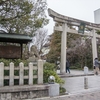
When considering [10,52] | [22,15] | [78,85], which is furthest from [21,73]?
[22,15]

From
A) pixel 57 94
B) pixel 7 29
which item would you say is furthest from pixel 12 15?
pixel 57 94

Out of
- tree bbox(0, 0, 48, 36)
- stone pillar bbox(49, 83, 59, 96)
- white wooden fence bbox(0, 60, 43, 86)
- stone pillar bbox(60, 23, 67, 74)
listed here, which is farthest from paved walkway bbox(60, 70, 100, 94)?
tree bbox(0, 0, 48, 36)

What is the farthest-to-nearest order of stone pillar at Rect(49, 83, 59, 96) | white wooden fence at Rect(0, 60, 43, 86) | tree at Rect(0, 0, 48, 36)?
1. tree at Rect(0, 0, 48, 36)
2. stone pillar at Rect(49, 83, 59, 96)
3. white wooden fence at Rect(0, 60, 43, 86)

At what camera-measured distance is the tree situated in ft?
38.2

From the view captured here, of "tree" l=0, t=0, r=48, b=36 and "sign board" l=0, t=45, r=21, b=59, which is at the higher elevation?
"tree" l=0, t=0, r=48, b=36

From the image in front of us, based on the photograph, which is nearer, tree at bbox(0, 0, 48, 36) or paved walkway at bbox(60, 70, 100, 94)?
paved walkway at bbox(60, 70, 100, 94)

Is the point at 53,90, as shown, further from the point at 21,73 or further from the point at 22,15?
the point at 22,15

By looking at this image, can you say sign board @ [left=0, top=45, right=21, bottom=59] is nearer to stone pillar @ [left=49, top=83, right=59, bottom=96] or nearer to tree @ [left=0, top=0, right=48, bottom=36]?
tree @ [left=0, top=0, right=48, bottom=36]

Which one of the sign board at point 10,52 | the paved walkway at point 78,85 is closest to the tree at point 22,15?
the sign board at point 10,52

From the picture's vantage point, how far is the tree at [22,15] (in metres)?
11.6

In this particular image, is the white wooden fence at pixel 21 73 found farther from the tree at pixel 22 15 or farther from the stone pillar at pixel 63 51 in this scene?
the stone pillar at pixel 63 51

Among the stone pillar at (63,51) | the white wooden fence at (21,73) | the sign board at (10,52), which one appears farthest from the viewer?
the stone pillar at (63,51)

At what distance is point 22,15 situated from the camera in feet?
39.5

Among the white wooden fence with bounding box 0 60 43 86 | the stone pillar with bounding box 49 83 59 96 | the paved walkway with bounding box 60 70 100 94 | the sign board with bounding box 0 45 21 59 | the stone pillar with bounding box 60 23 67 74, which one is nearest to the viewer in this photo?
the white wooden fence with bounding box 0 60 43 86
